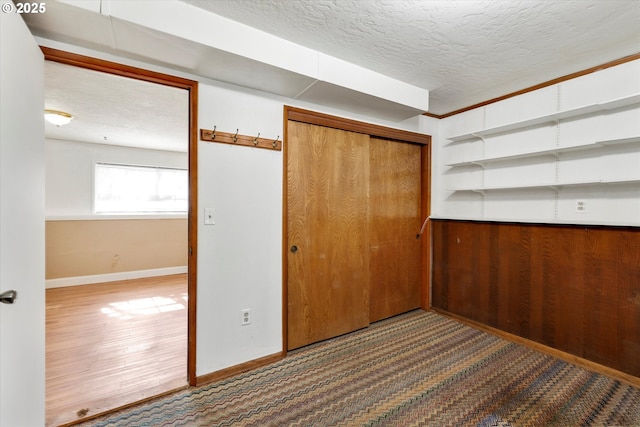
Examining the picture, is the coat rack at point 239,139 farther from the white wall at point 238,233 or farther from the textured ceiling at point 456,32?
the textured ceiling at point 456,32

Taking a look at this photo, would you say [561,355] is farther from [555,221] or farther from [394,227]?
[394,227]

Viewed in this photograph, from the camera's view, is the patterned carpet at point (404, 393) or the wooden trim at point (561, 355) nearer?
the patterned carpet at point (404, 393)

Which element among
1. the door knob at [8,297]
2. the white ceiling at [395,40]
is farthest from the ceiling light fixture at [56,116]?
the door knob at [8,297]

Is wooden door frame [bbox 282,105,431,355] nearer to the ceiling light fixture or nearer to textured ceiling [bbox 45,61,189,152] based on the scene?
textured ceiling [bbox 45,61,189,152]

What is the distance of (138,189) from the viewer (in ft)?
16.9

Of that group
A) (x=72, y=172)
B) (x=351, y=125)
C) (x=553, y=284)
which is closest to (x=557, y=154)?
(x=553, y=284)

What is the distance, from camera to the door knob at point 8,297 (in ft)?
3.33

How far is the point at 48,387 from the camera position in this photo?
1892 millimetres

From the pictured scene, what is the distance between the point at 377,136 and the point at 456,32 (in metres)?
1.24

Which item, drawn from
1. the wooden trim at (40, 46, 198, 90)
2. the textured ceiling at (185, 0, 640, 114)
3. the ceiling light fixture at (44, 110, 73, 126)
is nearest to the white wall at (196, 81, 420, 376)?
the wooden trim at (40, 46, 198, 90)

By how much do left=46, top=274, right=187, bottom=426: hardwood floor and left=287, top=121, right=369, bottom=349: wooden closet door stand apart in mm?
1066

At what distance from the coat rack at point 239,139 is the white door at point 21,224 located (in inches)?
32.7

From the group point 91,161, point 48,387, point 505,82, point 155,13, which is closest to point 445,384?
point 505,82

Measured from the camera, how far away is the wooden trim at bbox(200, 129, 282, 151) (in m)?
1.94
